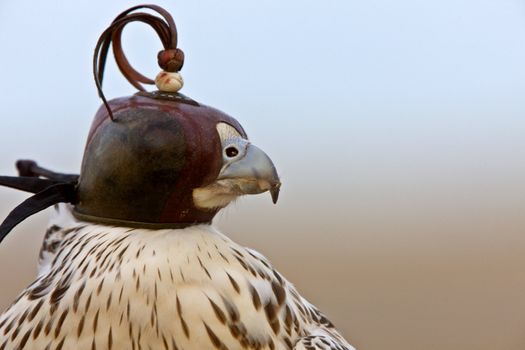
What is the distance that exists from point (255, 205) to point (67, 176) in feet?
2.74

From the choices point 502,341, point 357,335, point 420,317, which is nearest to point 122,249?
point 357,335

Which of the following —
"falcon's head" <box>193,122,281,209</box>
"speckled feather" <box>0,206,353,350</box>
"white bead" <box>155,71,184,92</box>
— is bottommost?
"speckled feather" <box>0,206,353,350</box>

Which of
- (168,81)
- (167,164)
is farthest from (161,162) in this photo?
(168,81)

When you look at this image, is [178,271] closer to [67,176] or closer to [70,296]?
[70,296]

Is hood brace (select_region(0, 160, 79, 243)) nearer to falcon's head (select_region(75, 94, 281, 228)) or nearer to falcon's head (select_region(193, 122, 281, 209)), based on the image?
falcon's head (select_region(75, 94, 281, 228))

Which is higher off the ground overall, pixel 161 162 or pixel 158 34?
pixel 158 34

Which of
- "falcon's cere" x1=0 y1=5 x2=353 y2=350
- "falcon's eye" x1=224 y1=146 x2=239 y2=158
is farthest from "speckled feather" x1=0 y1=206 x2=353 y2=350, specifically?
"falcon's eye" x1=224 y1=146 x2=239 y2=158

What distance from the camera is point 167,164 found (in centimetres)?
75

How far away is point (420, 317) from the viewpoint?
1.95 m

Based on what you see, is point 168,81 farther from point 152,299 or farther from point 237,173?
point 152,299

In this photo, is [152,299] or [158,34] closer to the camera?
[152,299]

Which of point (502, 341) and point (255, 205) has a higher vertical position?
point (255, 205)

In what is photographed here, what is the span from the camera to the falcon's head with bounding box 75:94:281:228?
75cm

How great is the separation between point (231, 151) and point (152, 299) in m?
0.19
